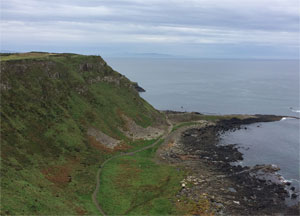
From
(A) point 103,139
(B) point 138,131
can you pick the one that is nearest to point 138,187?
(A) point 103,139

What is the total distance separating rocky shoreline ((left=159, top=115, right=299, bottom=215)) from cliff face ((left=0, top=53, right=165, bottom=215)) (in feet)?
66.5

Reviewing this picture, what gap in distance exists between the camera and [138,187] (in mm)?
71125

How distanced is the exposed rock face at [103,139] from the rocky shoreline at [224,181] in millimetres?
17802

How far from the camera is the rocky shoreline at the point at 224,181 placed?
2547 inches

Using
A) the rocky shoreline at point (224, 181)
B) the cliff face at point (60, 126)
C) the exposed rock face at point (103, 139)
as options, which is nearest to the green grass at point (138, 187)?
the rocky shoreline at point (224, 181)

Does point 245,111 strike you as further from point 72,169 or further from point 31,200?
point 31,200

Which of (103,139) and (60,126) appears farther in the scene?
(103,139)

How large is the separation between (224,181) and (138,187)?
25.3 metres

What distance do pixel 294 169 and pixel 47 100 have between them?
88.2 metres

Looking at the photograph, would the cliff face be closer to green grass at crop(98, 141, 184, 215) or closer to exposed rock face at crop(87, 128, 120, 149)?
exposed rock face at crop(87, 128, 120, 149)

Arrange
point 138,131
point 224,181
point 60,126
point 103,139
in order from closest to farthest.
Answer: point 224,181 → point 60,126 → point 103,139 → point 138,131

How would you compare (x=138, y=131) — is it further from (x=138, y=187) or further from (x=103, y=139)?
(x=138, y=187)

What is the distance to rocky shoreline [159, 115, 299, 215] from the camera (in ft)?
212

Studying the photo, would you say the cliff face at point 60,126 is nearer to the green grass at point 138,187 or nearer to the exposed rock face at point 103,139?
the exposed rock face at point 103,139
